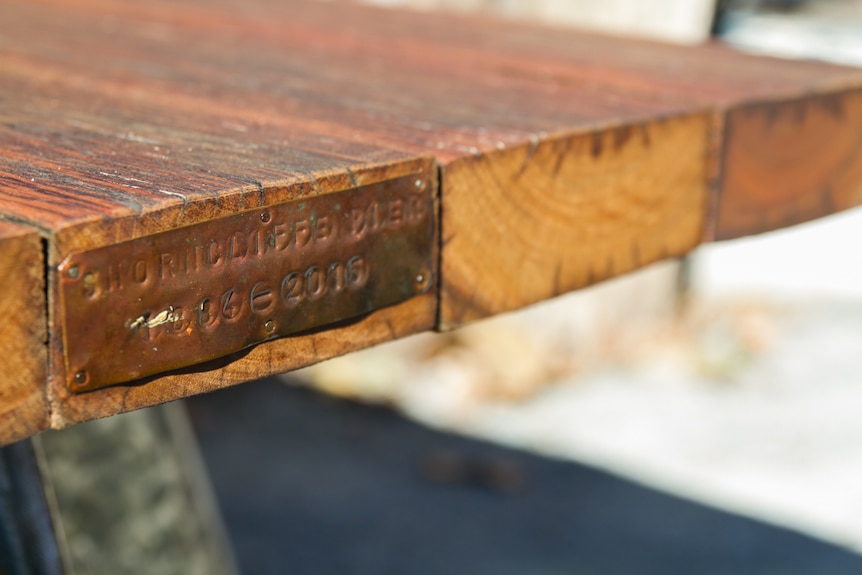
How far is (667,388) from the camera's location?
146 inches

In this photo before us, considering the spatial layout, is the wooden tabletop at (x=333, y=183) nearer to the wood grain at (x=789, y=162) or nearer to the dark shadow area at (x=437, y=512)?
the wood grain at (x=789, y=162)

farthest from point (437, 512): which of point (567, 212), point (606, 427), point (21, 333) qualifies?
point (21, 333)

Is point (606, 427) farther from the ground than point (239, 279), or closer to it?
closer to it

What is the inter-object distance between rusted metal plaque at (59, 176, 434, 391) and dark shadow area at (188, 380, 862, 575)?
2063 mm

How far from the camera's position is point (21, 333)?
618 millimetres

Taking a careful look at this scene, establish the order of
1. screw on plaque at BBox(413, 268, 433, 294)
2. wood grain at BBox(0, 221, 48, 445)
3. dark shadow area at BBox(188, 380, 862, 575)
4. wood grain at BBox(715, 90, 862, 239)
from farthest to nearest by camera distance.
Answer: dark shadow area at BBox(188, 380, 862, 575)
wood grain at BBox(715, 90, 862, 239)
screw on plaque at BBox(413, 268, 433, 294)
wood grain at BBox(0, 221, 48, 445)

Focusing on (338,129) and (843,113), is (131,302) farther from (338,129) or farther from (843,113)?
(843,113)

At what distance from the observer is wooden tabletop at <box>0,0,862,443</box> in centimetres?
65

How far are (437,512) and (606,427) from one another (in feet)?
2.20

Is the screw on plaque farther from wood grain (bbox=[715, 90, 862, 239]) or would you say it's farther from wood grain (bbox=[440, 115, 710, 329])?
wood grain (bbox=[715, 90, 862, 239])

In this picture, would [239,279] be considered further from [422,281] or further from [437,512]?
[437,512]

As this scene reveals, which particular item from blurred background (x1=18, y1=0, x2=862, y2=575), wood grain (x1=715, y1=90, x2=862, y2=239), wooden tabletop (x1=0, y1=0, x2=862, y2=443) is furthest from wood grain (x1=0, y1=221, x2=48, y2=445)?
blurred background (x1=18, y1=0, x2=862, y2=575)

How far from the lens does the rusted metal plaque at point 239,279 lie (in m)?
0.64

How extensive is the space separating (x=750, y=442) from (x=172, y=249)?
2885mm
